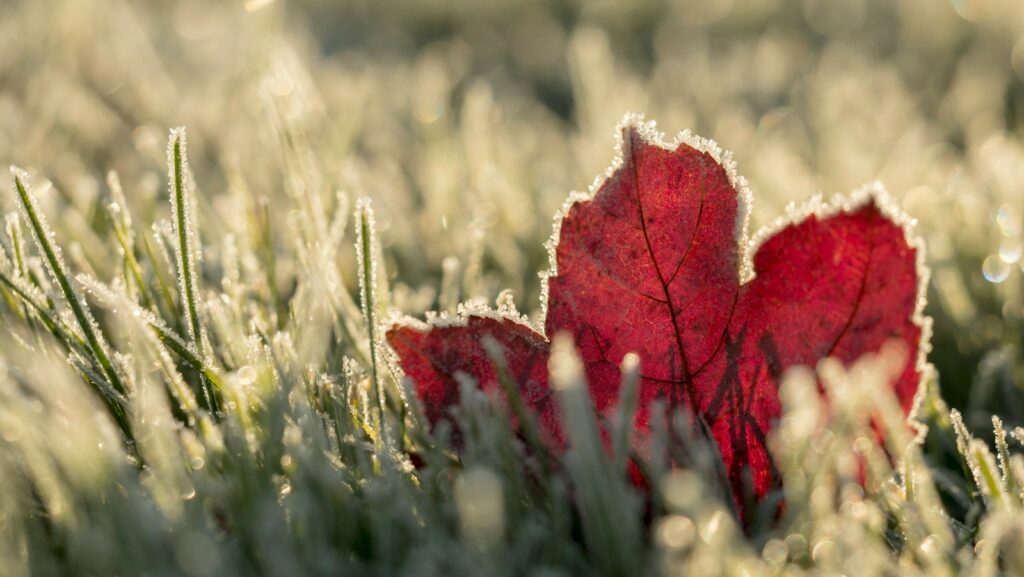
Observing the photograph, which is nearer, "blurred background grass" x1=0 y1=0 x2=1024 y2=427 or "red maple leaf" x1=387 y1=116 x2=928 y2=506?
"red maple leaf" x1=387 y1=116 x2=928 y2=506

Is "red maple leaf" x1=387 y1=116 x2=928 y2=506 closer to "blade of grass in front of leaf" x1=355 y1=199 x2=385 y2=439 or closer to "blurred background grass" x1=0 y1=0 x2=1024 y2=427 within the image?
"blade of grass in front of leaf" x1=355 y1=199 x2=385 y2=439

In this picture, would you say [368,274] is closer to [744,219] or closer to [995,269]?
[744,219]

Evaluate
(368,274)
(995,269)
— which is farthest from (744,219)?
(995,269)

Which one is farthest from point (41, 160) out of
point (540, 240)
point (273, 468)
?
point (273, 468)

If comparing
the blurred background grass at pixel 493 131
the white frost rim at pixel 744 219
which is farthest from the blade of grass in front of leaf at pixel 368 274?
the blurred background grass at pixel 493 131

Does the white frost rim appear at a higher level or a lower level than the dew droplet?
lower

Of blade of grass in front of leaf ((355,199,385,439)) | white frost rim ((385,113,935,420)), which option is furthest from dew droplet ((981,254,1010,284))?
blade of grass in front of leaf ((355,199,385,439))
